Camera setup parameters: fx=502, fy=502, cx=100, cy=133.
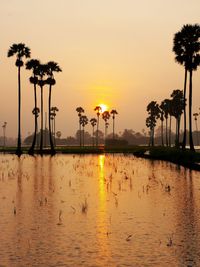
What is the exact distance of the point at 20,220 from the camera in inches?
602

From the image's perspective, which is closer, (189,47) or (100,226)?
(100,226)

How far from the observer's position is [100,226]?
47.1 ft

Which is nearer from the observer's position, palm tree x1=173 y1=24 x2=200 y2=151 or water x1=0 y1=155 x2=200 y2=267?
water x1=0 y1=155 x2=200 y2=267

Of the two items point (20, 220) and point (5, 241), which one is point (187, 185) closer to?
point (20, 220)

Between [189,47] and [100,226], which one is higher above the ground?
[189,47]

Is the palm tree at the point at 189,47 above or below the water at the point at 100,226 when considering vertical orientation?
above

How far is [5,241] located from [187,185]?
15.8 metres

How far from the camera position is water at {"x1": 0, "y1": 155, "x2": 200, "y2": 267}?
1041 centimetres

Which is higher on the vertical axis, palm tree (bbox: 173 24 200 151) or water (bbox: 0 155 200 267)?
palm tree (bbox: 173 24 200 151)

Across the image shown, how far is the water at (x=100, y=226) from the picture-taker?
10.4 m

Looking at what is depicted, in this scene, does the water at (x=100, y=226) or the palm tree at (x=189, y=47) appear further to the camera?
the palm tree at (x=189, y=47)

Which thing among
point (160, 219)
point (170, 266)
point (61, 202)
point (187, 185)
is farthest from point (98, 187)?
point (170, 266)

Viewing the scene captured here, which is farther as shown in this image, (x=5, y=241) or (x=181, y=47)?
(x=181, y=47)

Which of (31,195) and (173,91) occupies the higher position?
(173,91)
